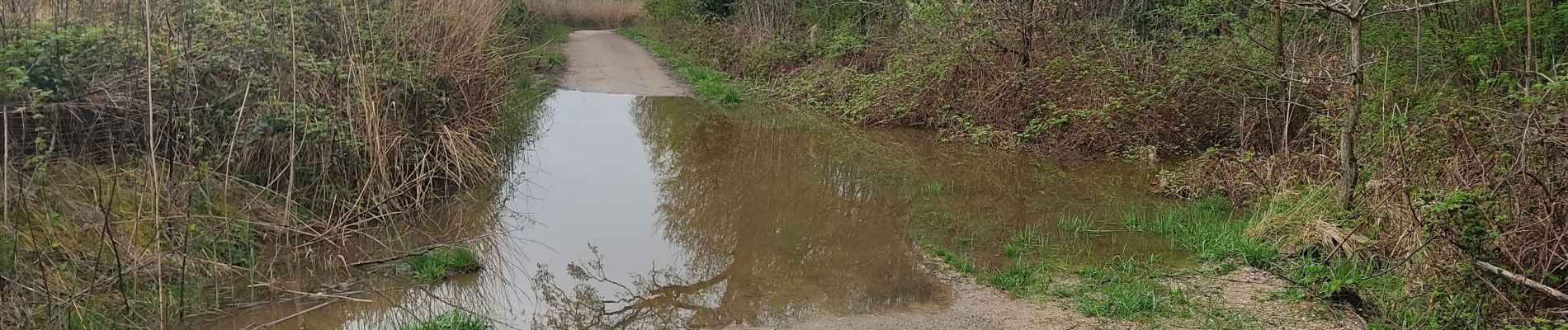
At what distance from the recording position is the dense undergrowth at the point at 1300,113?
4016 mm

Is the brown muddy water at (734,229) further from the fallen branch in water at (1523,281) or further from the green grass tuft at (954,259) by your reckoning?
the fallen branch in water at (1523,281)

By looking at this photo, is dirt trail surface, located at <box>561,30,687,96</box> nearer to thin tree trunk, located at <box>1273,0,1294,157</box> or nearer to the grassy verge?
the grassy verge

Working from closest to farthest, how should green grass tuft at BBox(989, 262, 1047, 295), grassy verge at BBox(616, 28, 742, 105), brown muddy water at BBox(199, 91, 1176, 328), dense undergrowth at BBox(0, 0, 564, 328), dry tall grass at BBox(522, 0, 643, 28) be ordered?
dense undergrowth at BBox(0, 0, 564, 328)
brown muddy water at BBox(199, 91, 1176, 328)
green grass tuft at BBox(989, 262, 1047, 295)
grassy verge at BBox(616, 28, 742, 105)
dry tall grass at BBox(522, 0, 643, 28)

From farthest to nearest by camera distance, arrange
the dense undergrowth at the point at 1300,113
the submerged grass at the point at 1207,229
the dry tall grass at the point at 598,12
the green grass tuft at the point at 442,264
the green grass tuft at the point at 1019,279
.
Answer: the dry tall grass at the point at 598,12 → the submerged grass at the point at 1207,229 → the green grass tuft at the point at 442,264 → the green grass tuft at the point at 1019,279 → the dense undergrowth at the point at 1300,113

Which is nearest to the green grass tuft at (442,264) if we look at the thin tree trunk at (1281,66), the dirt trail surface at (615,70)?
the thin tree trunk at (1281,66)

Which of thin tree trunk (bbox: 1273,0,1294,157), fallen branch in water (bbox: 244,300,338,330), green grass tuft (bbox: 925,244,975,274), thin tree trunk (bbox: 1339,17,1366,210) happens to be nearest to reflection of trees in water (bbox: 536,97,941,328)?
green grass tuft (bbox: 925,244,975,274)

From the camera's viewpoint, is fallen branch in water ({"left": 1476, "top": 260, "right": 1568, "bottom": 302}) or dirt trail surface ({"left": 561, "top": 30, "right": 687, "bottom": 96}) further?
dirt trail surface ({"left": 561, "top": 30, "right": 687, "bottom": 96})

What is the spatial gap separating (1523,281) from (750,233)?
4445mm

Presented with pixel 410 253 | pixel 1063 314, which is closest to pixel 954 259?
pixel 1063 314

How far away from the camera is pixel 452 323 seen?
4.60 metres

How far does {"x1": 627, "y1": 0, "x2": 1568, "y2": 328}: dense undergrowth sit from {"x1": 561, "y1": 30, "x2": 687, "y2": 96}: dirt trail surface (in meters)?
Answer: 2.10

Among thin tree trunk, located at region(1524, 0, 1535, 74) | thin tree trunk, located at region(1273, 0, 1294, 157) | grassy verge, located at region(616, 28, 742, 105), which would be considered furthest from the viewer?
grassy verge, located at region(616, 28, 742, 105)

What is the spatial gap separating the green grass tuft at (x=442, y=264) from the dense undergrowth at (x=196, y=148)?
0.05 metres

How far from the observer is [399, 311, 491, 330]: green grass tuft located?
4.55 metres
